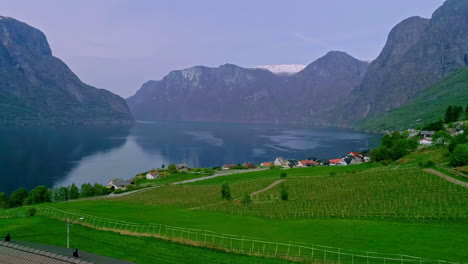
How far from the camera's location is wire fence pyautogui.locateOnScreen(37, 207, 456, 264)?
1131 inches

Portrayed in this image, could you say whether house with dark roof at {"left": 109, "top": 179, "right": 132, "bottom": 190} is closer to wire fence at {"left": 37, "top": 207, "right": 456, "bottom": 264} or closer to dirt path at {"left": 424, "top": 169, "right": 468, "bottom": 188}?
wire fence at {"left": 37, "top": 207, "right": 456, "bottom": 264}

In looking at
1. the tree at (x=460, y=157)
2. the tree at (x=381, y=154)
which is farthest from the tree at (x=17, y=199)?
the tree at (x=460, y=157)

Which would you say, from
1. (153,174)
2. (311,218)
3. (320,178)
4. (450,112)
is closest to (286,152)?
(450,112)

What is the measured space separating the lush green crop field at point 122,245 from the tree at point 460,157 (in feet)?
168

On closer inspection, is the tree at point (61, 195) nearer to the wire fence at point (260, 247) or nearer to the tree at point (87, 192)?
the tree at point (87, 192)

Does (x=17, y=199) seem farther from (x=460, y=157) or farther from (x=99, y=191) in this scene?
(x=460, y=157)

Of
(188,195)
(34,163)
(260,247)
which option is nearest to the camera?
(260,247)

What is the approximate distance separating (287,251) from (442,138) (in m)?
85.2

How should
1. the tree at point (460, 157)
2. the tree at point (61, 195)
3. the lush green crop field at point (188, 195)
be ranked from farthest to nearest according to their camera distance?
the tree at point (61, 195) < the lush green crop field at point (188, 195) < the tree at point (460, 157)

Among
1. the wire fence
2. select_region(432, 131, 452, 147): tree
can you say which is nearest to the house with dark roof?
the wire fence

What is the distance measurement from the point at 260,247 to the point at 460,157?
164 feet

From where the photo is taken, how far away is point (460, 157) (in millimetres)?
63750

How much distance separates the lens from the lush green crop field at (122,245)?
2892 cm

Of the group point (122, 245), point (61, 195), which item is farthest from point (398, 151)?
point (61, 195)
